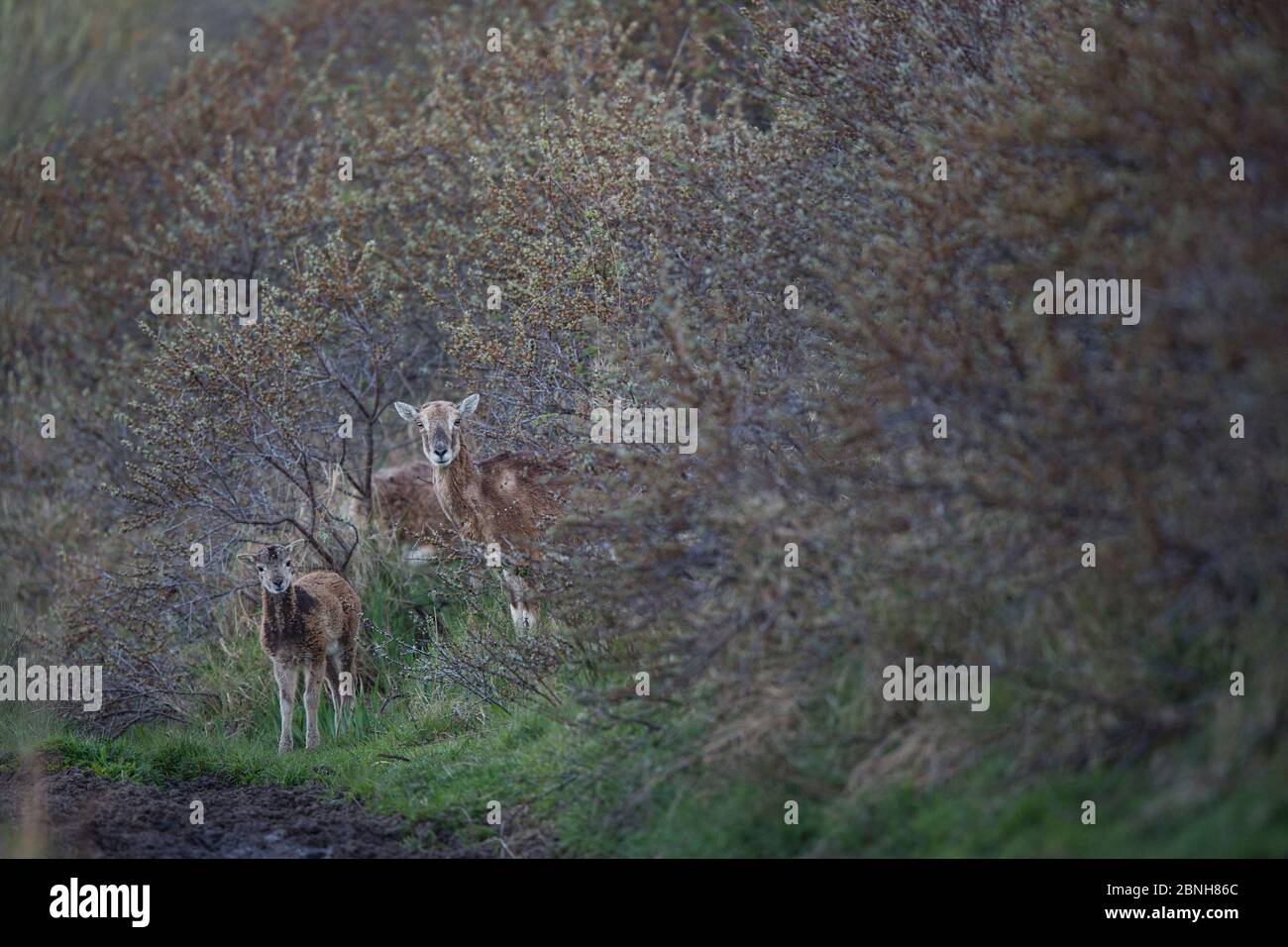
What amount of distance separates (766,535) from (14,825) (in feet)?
15.3

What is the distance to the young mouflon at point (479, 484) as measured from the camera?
11.4 meters

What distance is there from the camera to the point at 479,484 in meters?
11.7

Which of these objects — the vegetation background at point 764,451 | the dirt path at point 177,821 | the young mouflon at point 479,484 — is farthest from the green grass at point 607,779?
the young mouflon at point 479,484

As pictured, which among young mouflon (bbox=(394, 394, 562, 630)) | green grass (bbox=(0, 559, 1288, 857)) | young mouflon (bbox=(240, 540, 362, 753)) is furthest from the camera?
young mouflon (bbox=(394, 394, 562, 630))

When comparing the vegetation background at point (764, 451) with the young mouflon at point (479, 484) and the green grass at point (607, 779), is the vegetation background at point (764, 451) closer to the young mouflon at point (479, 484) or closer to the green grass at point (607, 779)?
the green grass at point (607, 779)

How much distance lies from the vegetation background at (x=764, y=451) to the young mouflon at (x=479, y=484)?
0.99ft

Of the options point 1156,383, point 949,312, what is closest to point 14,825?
point 949,312

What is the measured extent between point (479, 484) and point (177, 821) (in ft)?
12.7

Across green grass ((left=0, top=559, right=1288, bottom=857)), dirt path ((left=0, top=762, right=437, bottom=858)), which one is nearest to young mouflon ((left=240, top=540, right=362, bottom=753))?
green grass ((left=0, top=559, right=1288, bottom=857))

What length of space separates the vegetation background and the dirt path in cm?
26

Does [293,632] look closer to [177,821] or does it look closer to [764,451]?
[177,821]

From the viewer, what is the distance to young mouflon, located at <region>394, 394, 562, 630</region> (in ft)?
37.2

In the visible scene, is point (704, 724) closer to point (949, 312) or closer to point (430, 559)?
point (949, 312)

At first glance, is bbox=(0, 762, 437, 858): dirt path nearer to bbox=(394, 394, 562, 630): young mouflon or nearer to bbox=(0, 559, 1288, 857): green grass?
bbox=(0, 559, 1288, 857): green grass
